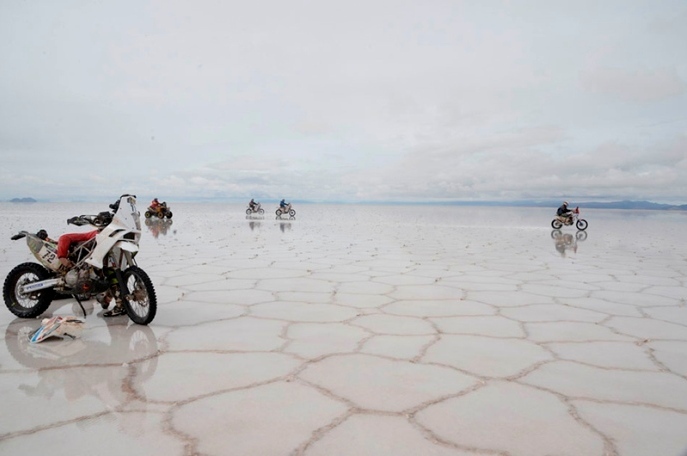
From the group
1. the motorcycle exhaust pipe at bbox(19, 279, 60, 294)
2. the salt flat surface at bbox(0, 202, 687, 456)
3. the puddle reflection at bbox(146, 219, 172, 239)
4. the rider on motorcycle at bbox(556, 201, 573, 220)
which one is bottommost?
the salt flat surface at bbox(0, 202, 687, 456)

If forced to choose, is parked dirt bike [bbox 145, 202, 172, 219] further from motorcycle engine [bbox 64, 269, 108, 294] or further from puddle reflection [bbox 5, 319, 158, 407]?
puddle reflection [bbox 5, 319, 158, 407]

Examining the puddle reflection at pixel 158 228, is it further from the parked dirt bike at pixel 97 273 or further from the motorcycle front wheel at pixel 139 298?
the motorcycle front wheel at pixel 139 298

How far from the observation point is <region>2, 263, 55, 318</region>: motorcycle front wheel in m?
3.32

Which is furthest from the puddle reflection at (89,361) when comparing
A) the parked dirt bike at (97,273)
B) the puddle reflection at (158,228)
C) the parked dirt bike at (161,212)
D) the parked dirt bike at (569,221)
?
the parked dirt bike at (161,212)

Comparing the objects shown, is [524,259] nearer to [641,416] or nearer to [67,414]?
[641,416]

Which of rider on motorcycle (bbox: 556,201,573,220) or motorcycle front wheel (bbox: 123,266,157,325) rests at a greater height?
rider on motorcycle (bbox: 556,201,573,220)

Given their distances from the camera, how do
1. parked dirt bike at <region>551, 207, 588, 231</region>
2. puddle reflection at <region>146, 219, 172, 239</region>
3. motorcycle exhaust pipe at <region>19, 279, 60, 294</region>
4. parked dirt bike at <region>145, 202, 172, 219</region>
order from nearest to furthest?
motorcycle exhaust pipe at <region>19, 279, 60, 294</region>, puddle reflection at <region>146, 219, 172, 239</region>, parked dirt bike at <region>551, 207, 588, 231</region>, parked dirt bike at <region>145, 202, 172, 219</region>

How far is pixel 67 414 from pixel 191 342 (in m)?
0.93

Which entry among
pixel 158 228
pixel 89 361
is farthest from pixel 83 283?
pixel 158 228

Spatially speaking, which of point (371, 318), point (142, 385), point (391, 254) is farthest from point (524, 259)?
point (142, 385)

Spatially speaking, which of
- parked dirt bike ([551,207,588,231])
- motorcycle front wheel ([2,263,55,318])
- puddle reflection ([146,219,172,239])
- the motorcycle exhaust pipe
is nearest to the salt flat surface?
motorcycle front wheel ([2,263,55,318])

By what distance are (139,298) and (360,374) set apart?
177 cm

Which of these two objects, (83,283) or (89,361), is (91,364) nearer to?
(89,361)

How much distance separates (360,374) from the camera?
217 centimetres
